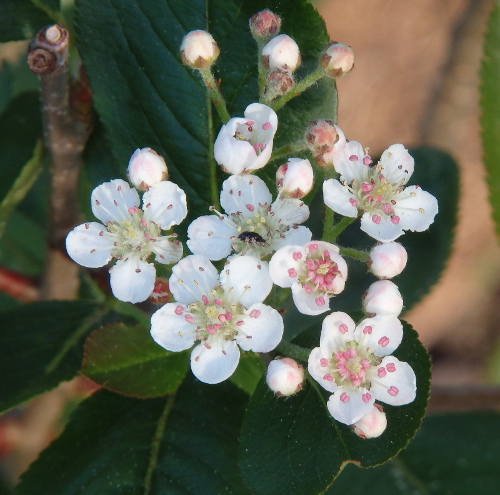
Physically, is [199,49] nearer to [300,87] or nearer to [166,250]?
[300,87]

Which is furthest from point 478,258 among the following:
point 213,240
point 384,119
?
point 213,240

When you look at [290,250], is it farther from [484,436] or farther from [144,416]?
[484,436]

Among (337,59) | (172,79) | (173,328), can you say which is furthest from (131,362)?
(337,59)

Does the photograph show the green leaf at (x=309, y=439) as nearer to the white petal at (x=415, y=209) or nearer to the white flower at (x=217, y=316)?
the white flower at (x=217, y=316)

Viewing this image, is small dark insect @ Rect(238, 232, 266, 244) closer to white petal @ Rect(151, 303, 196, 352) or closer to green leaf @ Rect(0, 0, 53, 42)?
white petal @ Rect(151, 303, 196, 352)

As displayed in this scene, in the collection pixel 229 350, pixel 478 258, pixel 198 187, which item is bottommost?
pixel 478 258

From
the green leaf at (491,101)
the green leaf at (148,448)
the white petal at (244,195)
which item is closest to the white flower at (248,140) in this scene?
the white petal at (244,195)
